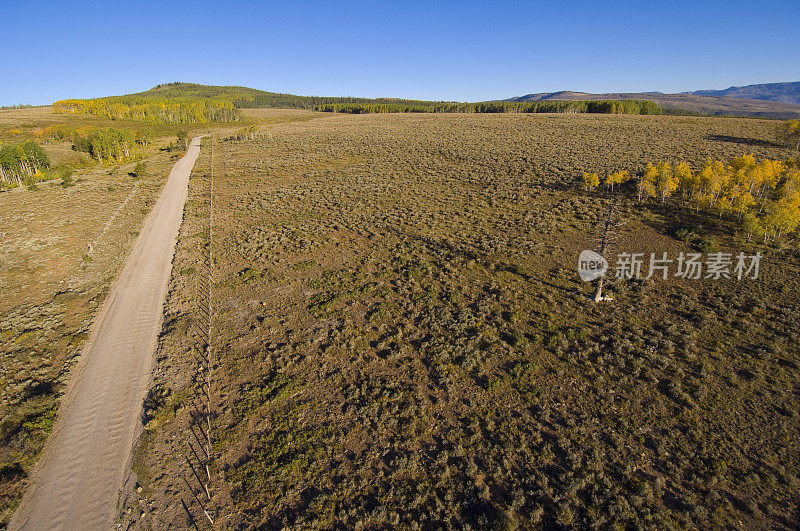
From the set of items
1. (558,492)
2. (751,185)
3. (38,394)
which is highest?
(751,185)

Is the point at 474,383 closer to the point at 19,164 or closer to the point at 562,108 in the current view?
the point at 19,164

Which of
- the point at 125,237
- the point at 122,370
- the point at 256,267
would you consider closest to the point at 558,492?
the point at 122,370

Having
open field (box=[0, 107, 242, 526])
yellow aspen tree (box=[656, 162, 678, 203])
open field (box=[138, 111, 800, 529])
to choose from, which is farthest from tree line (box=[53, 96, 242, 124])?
yellow aspen tree (box=[656, 162, 678, 203])

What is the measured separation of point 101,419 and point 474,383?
1667 centimetres

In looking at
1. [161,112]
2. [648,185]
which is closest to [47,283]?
[648,185]

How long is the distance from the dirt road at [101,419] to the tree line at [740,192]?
44.1m

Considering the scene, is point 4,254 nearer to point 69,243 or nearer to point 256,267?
point 69,243

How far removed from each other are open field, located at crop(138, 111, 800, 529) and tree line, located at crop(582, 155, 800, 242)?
8.26ft

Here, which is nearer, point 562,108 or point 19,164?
point 19,164

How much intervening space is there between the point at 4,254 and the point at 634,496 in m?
47.9

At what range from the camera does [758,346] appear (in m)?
18.5

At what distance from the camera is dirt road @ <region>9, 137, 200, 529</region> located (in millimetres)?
11867

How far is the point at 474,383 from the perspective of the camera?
16.9 m

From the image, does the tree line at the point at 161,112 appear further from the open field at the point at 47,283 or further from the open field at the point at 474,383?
the open field at the point at 474,383
